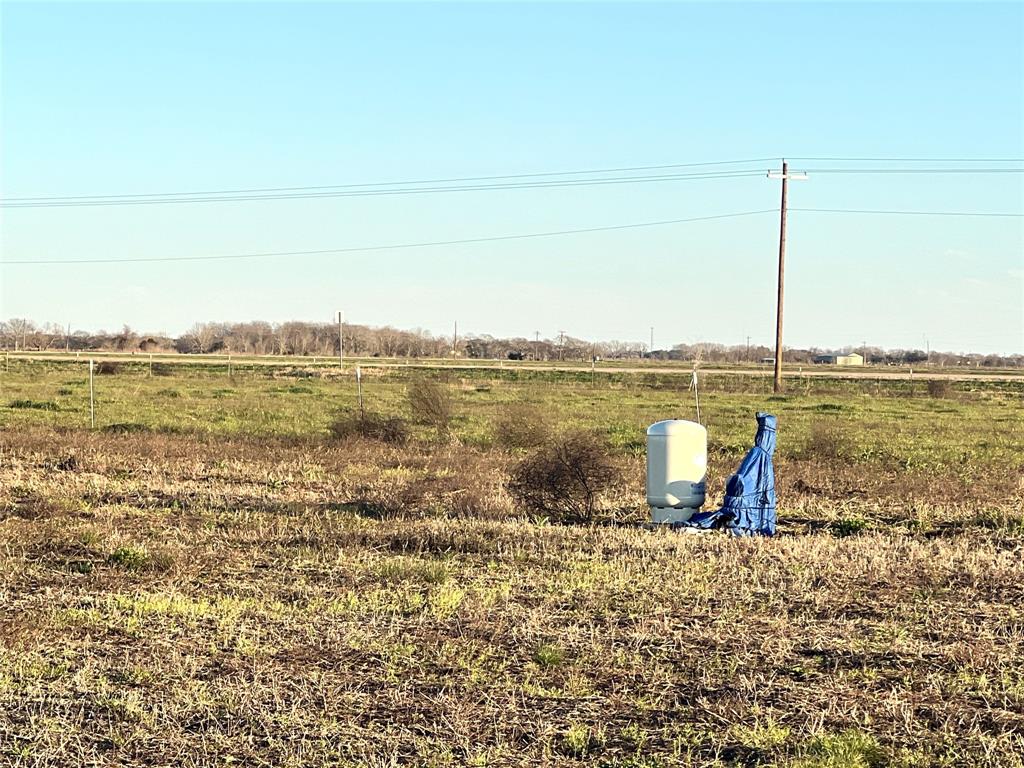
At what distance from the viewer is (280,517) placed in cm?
1303

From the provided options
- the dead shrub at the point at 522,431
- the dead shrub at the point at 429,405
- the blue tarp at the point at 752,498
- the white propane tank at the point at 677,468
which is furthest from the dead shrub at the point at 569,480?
the dead shrub at the point at 429,405

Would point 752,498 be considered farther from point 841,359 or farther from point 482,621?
point 841,359

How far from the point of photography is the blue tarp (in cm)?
1216

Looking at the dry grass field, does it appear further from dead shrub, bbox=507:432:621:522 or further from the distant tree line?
the distant tree line

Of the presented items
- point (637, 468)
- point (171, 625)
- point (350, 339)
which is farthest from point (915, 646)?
point (350, 339)

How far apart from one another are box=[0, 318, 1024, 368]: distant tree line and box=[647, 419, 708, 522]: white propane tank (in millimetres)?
124452

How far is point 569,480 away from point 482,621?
536cm

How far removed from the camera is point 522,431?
22594 millimetres

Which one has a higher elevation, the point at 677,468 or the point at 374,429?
the point at 677,468

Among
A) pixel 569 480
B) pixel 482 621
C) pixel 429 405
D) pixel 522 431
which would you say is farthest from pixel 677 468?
pixel 429 405

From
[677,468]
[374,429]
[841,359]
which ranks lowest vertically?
[374,429]

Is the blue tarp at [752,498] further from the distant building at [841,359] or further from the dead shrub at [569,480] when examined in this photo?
the distant building at [841,359]

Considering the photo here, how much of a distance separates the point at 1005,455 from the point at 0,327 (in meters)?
165

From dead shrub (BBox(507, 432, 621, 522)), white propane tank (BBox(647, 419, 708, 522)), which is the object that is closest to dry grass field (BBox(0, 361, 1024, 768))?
dead shrub (BBox(507, 432, 621, 522))
